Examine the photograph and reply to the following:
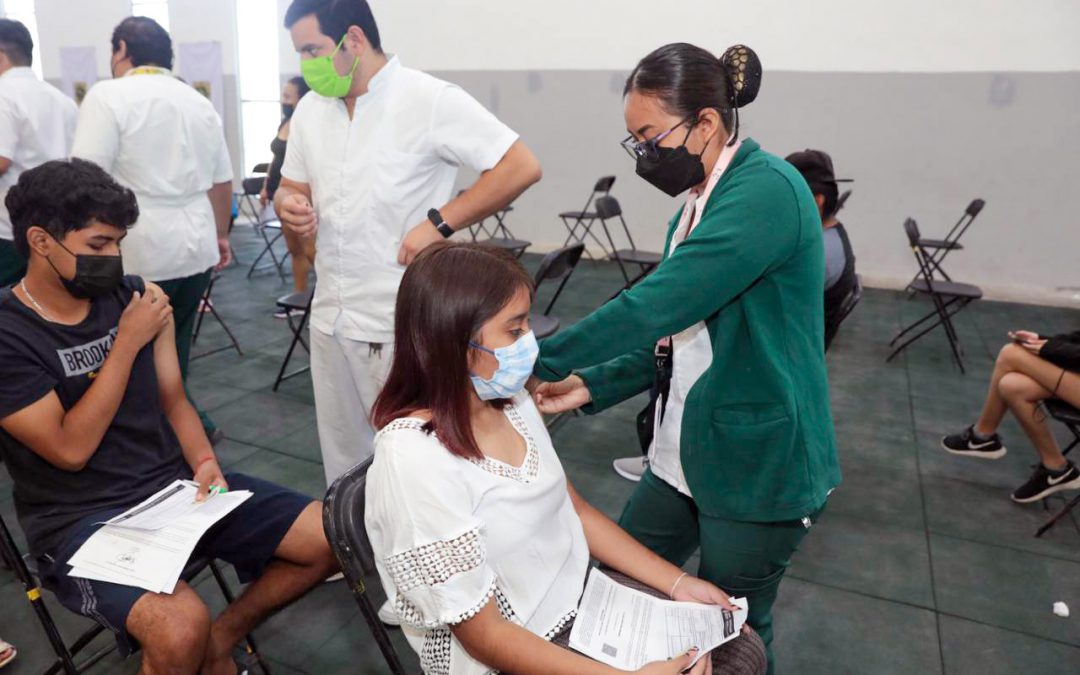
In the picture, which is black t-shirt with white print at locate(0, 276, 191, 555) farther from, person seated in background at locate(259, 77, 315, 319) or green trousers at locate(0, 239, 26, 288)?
person seated in background at locate(259, 77, 315, 319)

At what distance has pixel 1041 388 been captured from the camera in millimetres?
3006

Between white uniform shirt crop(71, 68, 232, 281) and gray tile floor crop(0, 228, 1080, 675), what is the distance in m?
0.97

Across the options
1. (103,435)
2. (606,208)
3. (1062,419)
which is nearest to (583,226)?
(606,208)

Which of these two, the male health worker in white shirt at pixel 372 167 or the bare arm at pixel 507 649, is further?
the male health worker in white shirt at pixel 372 167

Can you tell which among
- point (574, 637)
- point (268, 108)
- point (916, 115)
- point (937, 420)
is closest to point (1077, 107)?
point (916, 115)

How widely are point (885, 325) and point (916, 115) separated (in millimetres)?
2092

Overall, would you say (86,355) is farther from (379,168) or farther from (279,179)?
(279,179)

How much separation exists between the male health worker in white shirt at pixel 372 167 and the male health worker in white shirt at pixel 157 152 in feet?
3.60

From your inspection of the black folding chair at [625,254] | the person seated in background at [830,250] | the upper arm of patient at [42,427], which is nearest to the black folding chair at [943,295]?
the black folding chair at [625,254]

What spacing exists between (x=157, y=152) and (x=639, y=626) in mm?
2637

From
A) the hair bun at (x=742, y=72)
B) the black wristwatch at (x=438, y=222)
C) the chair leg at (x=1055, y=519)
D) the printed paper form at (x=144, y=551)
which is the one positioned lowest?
the chair leg at (x=1055, y=519)

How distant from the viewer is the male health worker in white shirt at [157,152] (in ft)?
9.02

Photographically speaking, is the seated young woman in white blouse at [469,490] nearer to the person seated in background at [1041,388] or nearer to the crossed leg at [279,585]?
the crossed leg at [279,585]

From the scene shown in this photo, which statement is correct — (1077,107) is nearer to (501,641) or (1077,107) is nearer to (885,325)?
(885,325)
